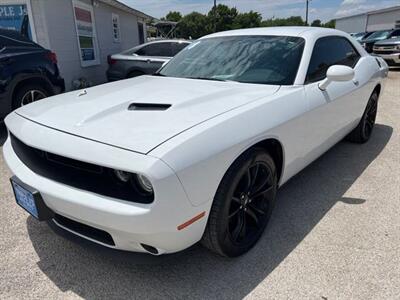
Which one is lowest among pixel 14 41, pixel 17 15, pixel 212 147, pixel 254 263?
pixel 254 263

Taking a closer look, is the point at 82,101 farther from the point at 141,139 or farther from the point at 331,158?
the point at 331,158

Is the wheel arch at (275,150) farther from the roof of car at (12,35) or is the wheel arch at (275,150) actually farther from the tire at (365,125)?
the roof of car at (12,35)

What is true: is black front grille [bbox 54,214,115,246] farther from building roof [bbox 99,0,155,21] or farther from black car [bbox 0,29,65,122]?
building roof [bbox 99,0,155,21]

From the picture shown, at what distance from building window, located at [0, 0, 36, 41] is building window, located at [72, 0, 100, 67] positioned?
1.60m

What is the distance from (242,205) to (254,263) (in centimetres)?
41

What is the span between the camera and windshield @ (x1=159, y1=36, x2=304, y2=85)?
9.59 ft

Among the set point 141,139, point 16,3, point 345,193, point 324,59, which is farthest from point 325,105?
point 16,3

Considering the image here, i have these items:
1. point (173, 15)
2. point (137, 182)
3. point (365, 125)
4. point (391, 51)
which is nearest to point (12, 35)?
point (137, 182)

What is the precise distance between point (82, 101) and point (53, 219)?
0.88 m

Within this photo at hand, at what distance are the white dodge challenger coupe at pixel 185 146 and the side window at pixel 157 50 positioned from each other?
5.81 meters

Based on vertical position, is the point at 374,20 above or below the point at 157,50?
above

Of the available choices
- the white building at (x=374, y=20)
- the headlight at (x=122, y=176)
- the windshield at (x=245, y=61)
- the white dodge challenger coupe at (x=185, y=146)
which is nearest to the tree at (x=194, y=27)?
the white building at (x=374, y=20)

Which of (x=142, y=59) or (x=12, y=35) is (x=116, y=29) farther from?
(x=12, y=35)

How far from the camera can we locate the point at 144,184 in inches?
72.4
